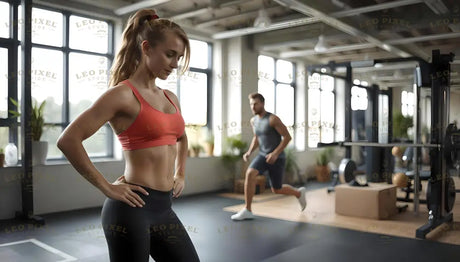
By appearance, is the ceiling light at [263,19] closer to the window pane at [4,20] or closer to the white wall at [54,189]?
the white wall at [54,189]

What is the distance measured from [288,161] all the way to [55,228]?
452 centimetres

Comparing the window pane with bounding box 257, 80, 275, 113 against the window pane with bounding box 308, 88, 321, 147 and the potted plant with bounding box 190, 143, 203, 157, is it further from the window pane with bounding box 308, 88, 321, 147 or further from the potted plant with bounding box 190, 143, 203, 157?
the potted plant with bounding box 190, 143, 203, 157

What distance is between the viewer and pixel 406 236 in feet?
13.0

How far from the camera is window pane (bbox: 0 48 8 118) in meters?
4.59

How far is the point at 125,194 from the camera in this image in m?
1.28

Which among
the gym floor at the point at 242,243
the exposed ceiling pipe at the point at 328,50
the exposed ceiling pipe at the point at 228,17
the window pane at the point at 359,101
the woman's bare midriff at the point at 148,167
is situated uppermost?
the exposed ceiling pipe at the point at 228,17

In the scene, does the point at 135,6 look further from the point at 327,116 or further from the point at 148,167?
the point at 327,116

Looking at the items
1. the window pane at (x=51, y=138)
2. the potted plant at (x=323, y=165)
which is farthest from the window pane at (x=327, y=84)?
the window pane at (x=51, y=138)

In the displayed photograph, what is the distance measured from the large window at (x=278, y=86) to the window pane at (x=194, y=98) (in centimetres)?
119

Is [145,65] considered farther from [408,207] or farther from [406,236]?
[408,207]

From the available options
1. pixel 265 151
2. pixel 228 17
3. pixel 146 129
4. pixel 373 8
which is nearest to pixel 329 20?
pixel 373 8

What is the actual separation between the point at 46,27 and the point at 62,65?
1.56 ft

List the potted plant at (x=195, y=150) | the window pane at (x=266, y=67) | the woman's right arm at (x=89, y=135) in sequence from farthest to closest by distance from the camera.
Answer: the window pane at (x=266, y=67), the potted plant at (x=195, y=150), the woman's right arm at (x=89, y=135)

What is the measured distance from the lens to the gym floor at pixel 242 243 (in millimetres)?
3256
